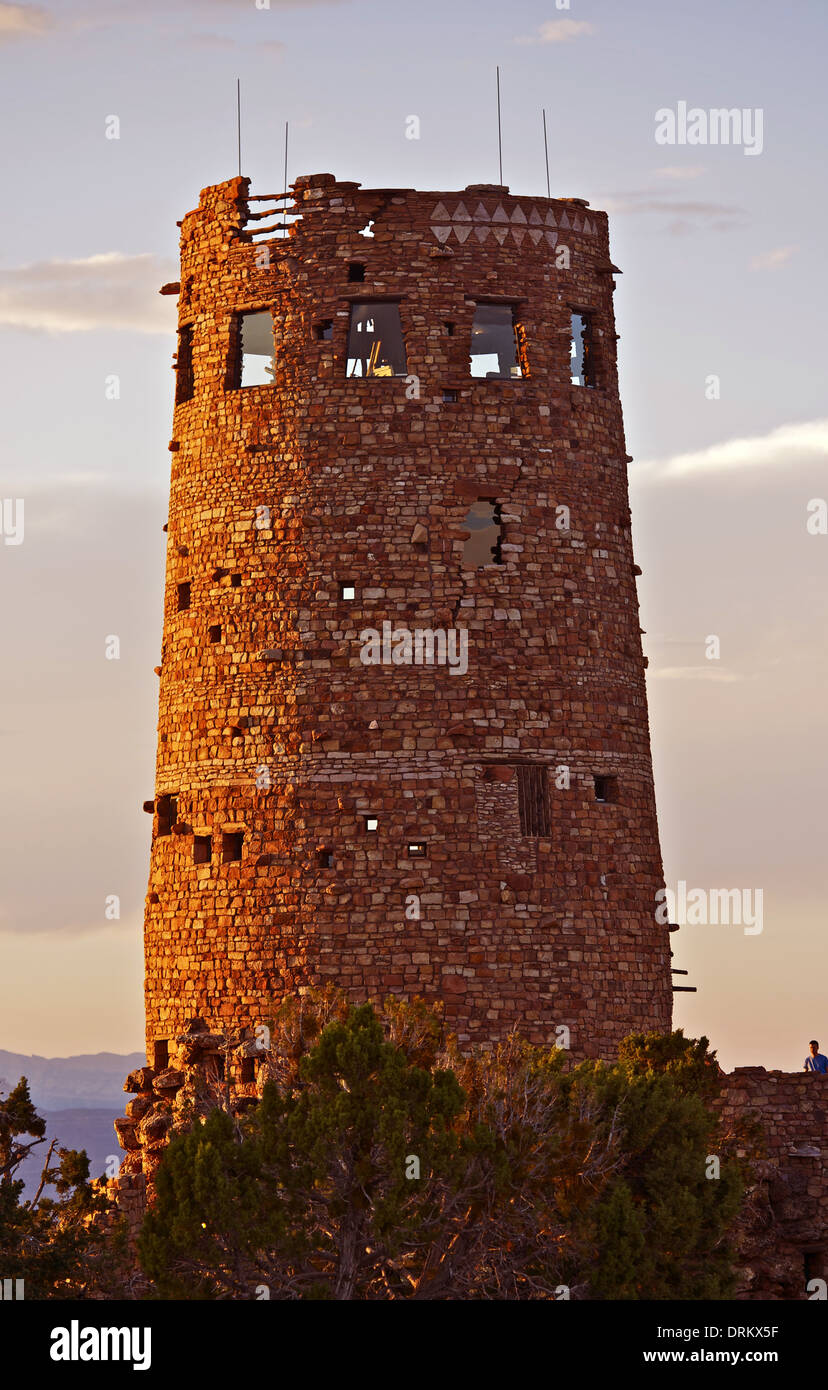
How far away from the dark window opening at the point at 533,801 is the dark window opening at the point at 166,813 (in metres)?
6.45

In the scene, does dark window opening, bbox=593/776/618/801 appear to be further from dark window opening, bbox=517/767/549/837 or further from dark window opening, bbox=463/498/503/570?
dark window opening, bbox=463/498/503/570

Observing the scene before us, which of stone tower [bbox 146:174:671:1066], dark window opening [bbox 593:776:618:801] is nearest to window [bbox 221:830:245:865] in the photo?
stone tower [bbox 146:174:671:1066]

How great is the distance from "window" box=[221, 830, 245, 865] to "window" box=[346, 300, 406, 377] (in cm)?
830

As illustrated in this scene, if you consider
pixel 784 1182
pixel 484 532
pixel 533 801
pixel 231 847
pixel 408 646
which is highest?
pixel 484 532

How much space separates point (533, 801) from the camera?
43688mm

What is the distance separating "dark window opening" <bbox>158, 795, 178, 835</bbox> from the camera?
45844 mm

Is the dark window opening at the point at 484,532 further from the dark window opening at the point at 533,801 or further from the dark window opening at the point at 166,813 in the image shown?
the dark window opening at the point at 166,813

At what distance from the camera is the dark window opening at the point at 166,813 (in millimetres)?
45844

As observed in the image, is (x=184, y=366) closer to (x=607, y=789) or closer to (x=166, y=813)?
(x=166, y=813)

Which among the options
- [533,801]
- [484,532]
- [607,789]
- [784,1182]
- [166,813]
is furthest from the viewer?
[166,813]

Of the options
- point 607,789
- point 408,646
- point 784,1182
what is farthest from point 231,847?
point 784,1182

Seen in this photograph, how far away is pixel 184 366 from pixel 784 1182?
18.1 m

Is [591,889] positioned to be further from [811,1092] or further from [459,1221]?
[459,1221]
